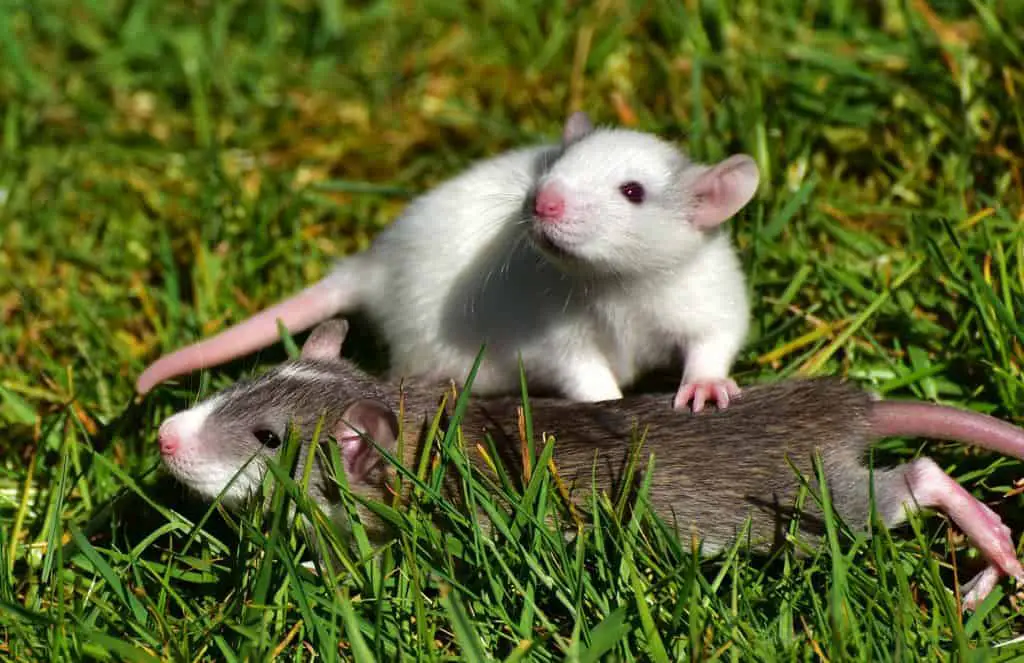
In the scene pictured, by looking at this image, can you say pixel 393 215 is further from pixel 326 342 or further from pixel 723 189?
pixel 723 189

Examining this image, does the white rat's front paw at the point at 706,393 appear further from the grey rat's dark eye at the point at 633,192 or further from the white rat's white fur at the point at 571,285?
the grey rat's dark eye at the point at 633,192

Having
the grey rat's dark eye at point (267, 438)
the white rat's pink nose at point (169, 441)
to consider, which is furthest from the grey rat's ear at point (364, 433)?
the white rat's pink nose at point (169, 441)

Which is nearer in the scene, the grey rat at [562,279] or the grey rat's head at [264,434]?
the grey rat's head at [264,434]

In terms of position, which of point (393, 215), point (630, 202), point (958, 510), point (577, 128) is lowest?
point (958, 510)

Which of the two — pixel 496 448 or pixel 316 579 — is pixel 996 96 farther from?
pixel 316 579

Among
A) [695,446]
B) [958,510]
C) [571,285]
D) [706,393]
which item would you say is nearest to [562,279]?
[571,285]

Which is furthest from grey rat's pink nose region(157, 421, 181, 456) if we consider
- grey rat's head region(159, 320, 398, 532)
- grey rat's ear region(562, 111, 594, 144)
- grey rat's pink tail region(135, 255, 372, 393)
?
grey rat's ear region(562, 111, 594, 144)

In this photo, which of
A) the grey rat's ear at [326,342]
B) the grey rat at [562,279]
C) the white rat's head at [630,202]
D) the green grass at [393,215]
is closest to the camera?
the green grass at [393,215]
